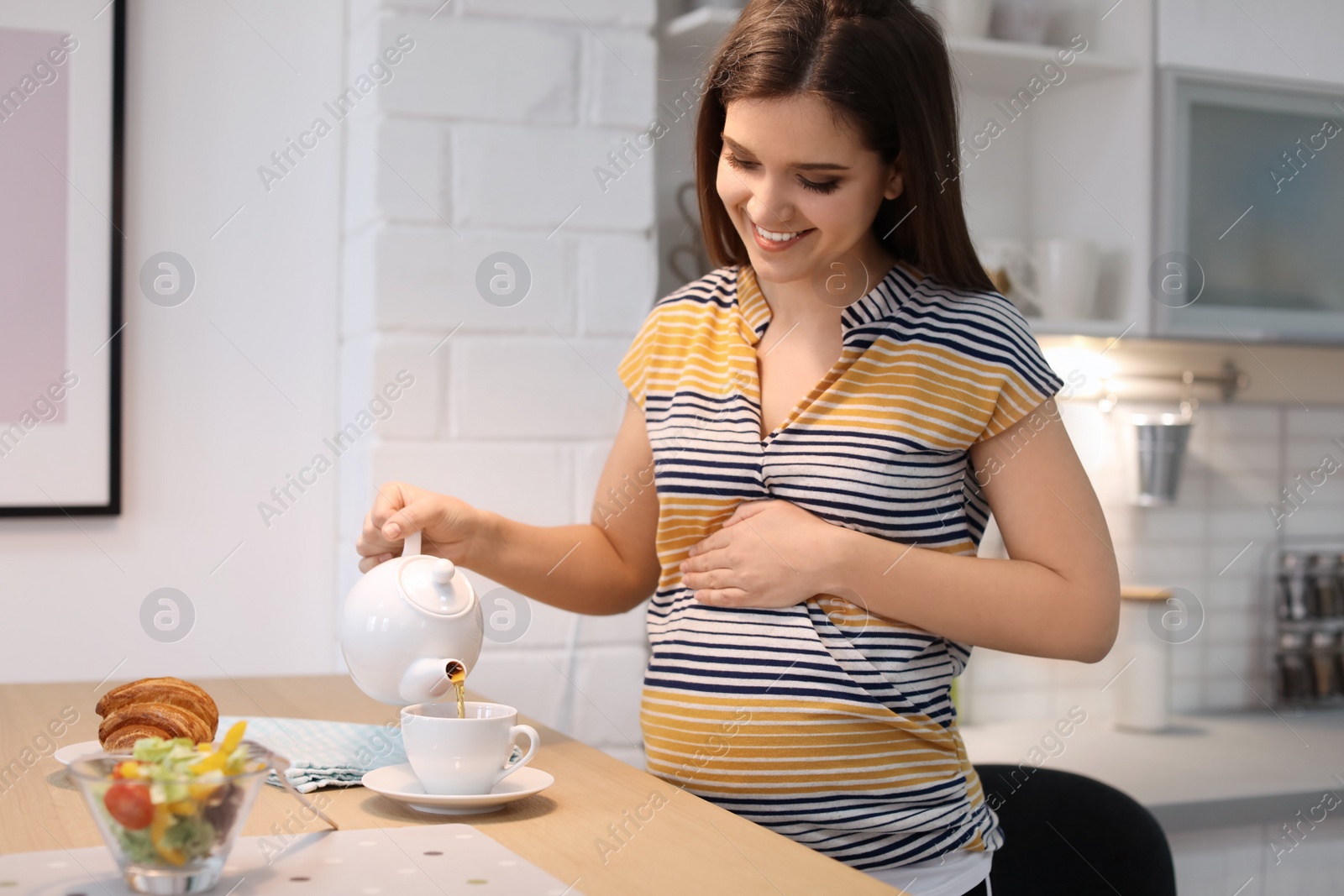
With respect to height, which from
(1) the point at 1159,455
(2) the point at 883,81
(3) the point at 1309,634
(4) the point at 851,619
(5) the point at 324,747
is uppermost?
(2) the point at 883,81

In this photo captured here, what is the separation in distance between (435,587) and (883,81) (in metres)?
0.54

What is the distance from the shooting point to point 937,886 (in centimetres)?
100

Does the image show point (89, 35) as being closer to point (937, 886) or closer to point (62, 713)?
point (62, 713)

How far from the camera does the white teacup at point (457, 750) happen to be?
0.84 m

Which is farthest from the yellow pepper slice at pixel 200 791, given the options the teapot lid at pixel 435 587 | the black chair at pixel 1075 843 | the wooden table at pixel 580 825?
the black chair at pixel 1075 843

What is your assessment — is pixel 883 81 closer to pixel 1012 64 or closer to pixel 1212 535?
pixel 1012 64

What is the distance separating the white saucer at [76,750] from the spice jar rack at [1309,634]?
2.18m

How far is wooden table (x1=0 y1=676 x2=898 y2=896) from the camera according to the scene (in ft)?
2.38

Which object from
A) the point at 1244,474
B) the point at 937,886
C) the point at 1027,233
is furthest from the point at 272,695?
the point at 1244,474

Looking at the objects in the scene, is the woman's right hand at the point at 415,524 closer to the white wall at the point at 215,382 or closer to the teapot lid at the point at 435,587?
the teapot lid at the point at 435,587

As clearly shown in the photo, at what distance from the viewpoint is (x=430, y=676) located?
0.90 metres

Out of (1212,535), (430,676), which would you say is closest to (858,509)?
(430,676)

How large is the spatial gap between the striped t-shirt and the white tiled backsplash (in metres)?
1.29

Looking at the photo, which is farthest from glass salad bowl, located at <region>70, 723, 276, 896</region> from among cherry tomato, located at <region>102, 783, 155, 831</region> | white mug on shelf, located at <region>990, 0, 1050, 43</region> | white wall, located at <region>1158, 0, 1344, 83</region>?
white wall, located at <region>1158, 0, 1344, 83</region>
